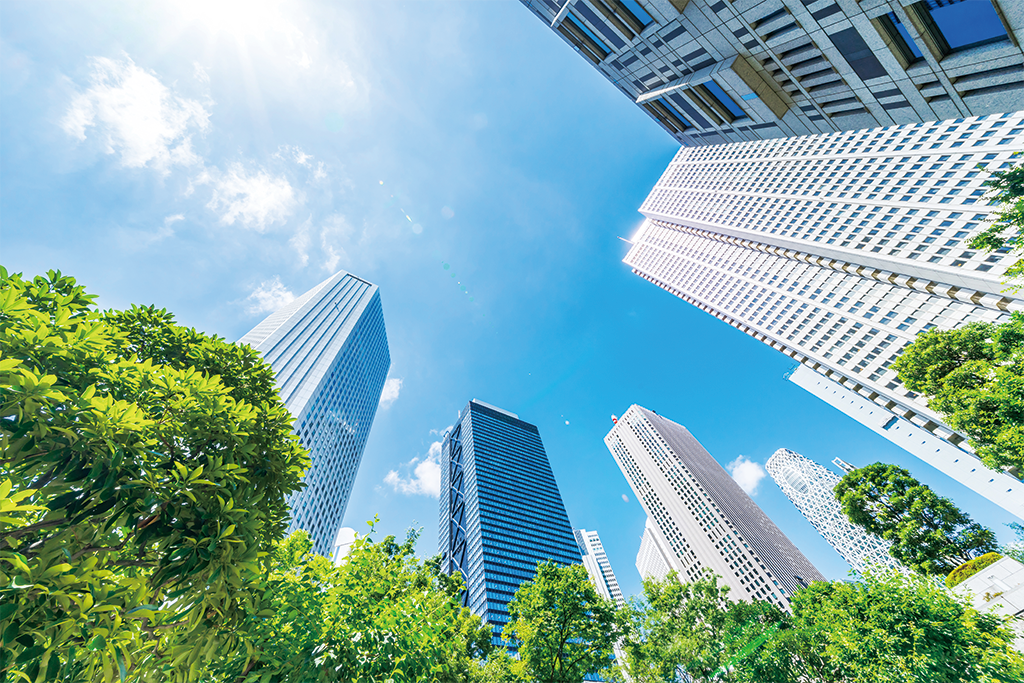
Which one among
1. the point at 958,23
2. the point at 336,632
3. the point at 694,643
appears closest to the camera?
the point at 336,632

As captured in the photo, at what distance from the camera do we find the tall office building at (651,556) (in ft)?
406

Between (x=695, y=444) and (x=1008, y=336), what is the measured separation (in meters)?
129

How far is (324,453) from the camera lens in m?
74.4

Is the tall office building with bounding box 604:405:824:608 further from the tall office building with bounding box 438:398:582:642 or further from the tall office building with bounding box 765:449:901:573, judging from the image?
the tall office building with bounding box 765:449:901:573

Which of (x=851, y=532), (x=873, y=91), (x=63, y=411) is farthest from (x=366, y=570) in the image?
(x=851, y=532)

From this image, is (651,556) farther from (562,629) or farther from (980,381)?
(562,629)

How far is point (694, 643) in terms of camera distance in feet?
67.9

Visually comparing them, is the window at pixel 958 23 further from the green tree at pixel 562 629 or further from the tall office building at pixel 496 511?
the tall office building at pixel 496 511

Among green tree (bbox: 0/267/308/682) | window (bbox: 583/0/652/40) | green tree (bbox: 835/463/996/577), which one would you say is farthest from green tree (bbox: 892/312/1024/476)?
green tree (bbox: 0/267/308/682)

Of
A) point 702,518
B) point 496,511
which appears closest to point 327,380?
point 496,511

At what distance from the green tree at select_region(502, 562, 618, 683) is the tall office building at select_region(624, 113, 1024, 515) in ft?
149

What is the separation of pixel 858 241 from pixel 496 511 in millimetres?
98956

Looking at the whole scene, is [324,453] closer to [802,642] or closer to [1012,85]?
[802,642]

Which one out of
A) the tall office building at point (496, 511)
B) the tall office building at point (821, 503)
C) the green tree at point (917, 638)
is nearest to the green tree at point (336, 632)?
the green tree at point (917, 638)
